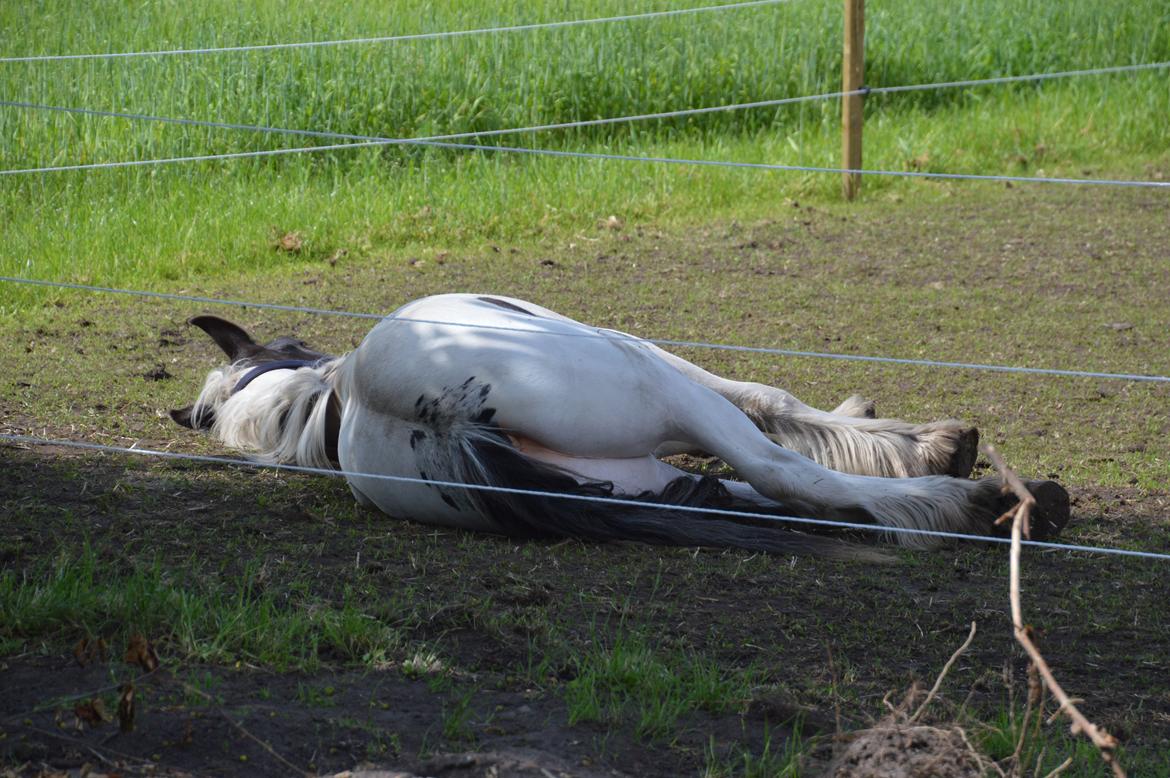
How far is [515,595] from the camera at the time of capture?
138 inches

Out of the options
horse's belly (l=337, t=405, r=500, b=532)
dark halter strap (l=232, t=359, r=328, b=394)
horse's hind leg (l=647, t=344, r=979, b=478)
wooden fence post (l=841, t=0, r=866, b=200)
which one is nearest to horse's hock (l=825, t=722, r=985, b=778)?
horse's belly (l=337, t=405, r=500, b=532)

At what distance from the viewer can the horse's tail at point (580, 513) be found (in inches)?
156

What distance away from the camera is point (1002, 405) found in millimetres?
5613

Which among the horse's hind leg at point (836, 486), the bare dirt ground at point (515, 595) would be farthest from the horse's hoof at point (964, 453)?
the bare dirt ground at point (515, 595)

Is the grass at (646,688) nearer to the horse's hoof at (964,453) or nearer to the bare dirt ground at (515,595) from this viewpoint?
the bare dirt ground at (515,595)

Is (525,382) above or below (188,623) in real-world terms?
above

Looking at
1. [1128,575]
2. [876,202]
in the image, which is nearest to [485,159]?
[876,202]

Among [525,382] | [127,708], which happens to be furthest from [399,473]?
[127,708]

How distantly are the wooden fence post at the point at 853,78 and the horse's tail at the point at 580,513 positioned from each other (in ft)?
17.6

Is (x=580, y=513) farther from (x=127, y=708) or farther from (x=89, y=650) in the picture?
(x=127, y=708)

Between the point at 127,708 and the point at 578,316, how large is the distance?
4514 millimetres

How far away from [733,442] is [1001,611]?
0.99m

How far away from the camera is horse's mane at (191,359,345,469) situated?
4.56 meters

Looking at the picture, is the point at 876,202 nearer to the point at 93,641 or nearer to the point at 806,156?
the point at 806,156
